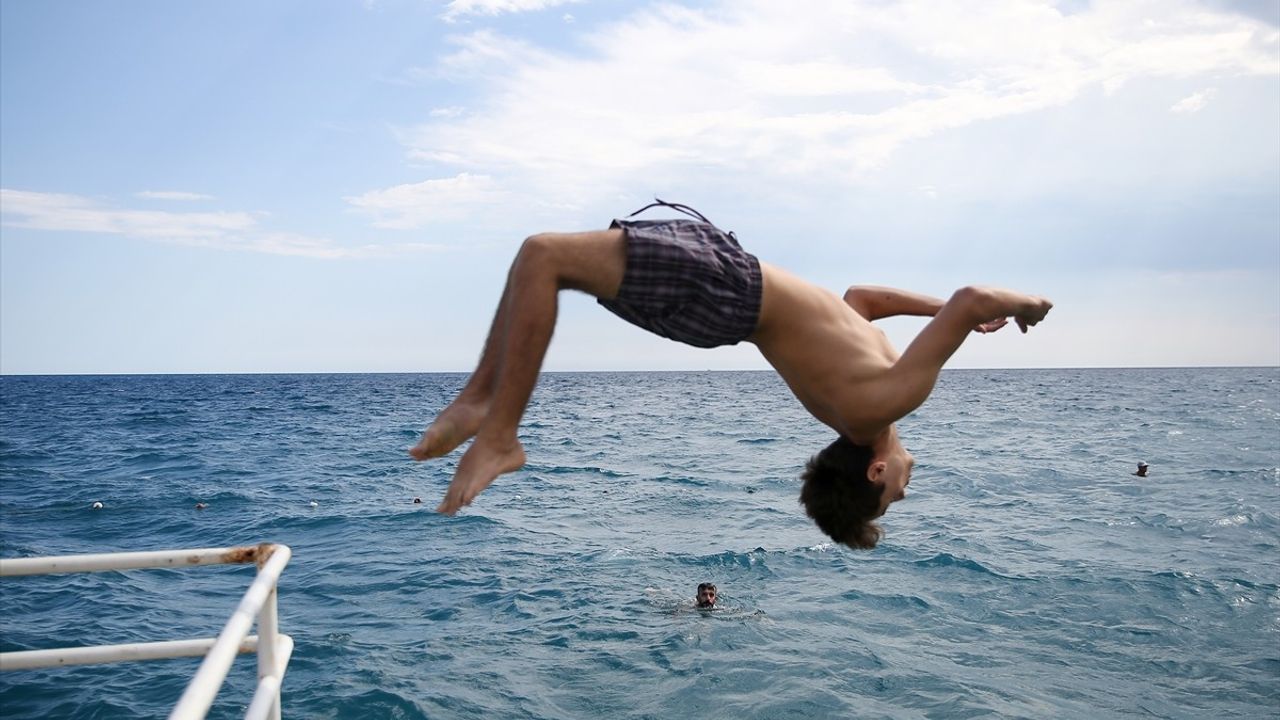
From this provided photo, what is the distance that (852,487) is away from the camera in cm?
436

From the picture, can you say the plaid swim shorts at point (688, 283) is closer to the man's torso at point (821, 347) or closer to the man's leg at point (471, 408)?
the man's torso at point (821, 347)

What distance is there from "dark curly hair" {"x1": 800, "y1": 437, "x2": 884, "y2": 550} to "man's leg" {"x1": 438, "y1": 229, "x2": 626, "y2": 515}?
1545 millimetres

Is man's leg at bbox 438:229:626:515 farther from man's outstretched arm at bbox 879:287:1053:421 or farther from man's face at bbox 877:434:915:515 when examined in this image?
man's face at bbox 877:434:915:515

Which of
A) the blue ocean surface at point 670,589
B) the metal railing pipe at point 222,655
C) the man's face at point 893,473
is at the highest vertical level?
the man's face at point 893,473

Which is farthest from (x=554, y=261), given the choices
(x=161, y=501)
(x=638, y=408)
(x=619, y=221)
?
(x=638, y=408)

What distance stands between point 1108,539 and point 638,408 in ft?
154

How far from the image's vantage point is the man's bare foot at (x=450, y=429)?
3.62 metres

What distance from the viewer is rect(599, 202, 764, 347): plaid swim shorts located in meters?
3.42

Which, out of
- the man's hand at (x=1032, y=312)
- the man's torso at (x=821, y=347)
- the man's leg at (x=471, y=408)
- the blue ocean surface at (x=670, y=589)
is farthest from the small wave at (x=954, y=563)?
the man's leg at (x=471, y=408)

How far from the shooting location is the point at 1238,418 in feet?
166

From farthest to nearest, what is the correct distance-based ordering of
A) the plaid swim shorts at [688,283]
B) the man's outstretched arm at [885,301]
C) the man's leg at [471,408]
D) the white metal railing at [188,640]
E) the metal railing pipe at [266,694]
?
1. the man's outstretched arm at [885,301]
2. the man's leg at [471,408]
3. the plaid swim shorts at [688,283]
4. the white metal railing at [188,640]
5. the metal railing pipe at [266,694]

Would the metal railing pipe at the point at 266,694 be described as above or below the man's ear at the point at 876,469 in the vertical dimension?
below

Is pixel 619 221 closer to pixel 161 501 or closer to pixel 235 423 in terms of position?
pixel 161 501

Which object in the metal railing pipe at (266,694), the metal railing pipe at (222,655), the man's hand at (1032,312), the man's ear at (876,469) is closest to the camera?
the metal railing pipe at (222,655)
